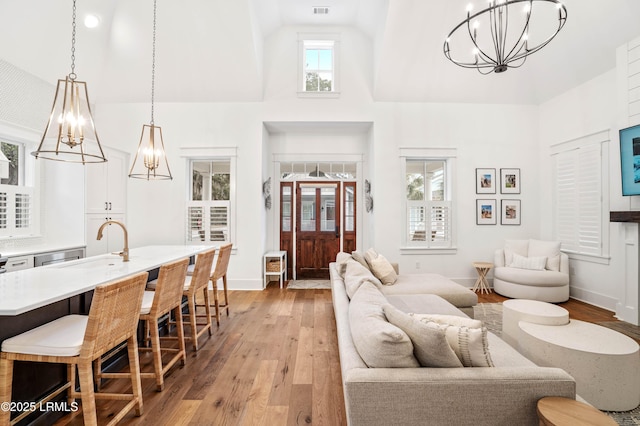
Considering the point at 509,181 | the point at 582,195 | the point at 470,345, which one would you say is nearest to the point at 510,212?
the point at 509,181

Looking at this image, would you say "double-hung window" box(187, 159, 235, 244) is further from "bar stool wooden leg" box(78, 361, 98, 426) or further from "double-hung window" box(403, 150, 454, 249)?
"bar stool wooden leg" box(78, 361, 98, 426)

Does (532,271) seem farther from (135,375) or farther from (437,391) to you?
(135,375)

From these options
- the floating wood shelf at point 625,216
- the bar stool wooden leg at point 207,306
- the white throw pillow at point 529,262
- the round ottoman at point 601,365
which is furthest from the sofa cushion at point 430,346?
the white throw pillow at point 529,262

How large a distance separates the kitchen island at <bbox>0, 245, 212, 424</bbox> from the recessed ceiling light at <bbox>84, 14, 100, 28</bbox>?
12.8 ft

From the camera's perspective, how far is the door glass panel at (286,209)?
235 inches

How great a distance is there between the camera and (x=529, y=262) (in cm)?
460

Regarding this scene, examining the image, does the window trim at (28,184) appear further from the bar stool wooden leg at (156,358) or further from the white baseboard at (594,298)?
the white baseboard at (594,298)

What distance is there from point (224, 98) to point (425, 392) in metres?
5.23

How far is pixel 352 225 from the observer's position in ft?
19.6

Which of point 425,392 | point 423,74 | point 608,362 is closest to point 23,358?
point 425,392

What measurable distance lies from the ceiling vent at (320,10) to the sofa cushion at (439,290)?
4474mm

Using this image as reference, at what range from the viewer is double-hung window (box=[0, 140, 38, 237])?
3.86 meters

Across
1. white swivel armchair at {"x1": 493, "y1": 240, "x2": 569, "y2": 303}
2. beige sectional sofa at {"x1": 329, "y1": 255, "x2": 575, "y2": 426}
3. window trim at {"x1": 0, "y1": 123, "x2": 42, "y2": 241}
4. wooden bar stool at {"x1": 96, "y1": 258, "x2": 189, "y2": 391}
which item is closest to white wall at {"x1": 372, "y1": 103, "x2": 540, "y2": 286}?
white swivel armchair at {"x1": 493, "y1": 240, "x2": 569, "y2": 303}

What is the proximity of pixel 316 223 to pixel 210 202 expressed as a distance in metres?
2.07
